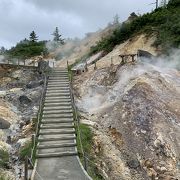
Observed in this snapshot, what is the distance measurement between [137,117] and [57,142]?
14.1ft

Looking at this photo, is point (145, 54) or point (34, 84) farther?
point (145, 54)

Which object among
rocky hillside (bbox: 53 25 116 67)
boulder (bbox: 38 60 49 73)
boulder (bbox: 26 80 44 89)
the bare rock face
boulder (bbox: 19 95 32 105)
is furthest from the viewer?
rocky hillside (bbox: 53 25 116 67)

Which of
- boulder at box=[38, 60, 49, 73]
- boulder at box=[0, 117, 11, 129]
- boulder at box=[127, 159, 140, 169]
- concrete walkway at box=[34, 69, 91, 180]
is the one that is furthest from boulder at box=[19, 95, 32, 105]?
boulder at box=[127, 159, 140, 169]

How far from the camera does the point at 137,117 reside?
20406 millimetres

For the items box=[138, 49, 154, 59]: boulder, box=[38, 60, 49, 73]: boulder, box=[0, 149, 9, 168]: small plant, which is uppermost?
box=[138, 49, 154, 59]: boulder

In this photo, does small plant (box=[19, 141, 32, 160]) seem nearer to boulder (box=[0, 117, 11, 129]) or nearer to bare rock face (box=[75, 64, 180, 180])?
boulder (box=[0, 117, 11, 129])

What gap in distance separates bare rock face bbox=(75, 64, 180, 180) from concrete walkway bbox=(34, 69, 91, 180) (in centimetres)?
123

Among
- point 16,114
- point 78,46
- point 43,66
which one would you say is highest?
point 78,46

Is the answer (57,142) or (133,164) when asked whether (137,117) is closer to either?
(133,164)

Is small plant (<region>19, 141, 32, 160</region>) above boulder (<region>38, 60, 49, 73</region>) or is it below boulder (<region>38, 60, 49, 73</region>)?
below

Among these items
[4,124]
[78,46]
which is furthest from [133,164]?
[78,46]

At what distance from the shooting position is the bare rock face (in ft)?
58.5

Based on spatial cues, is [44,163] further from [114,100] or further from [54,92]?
[54,92]

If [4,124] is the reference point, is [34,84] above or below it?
above
